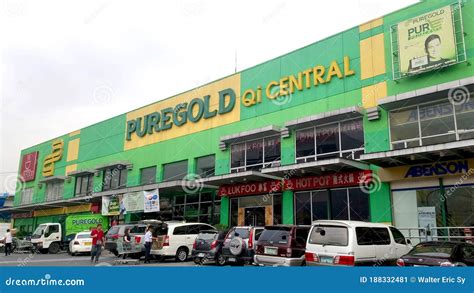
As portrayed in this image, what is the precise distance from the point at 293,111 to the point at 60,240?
62.5 feet

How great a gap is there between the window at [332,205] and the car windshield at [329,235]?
23.8 ft

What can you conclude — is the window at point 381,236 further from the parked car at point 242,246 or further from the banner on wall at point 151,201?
the banner on wall at point 151,201

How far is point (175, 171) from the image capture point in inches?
1148

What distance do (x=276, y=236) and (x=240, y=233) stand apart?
276 centimetres

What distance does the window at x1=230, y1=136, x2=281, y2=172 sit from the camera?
23.2m

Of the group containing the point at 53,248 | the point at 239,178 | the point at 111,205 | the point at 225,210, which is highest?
the point at 239,178

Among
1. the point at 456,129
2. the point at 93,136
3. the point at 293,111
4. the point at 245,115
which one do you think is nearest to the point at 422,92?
the point at 456,129

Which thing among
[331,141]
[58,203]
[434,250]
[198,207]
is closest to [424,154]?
[331,141]

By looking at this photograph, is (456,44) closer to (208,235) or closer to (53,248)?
(208,235)

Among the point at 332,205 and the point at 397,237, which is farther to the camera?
the point at 332,205

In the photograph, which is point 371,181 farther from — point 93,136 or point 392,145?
point 93,136

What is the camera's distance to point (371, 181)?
60.9 ft

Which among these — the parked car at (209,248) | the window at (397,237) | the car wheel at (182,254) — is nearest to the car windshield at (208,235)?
the parked car at (209,248)

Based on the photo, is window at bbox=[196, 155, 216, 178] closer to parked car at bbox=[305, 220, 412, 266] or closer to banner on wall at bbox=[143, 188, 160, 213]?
banner on wall at bbox=[143, 188, 160, 213]
